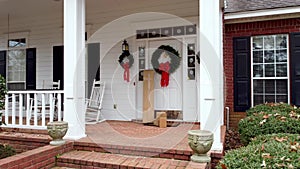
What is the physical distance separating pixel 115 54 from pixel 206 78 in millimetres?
3422

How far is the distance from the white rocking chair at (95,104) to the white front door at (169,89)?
4.39 ft

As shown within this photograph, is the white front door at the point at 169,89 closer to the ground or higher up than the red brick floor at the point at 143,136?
higher up

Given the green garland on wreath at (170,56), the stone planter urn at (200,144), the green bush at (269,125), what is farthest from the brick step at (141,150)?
the green garland on wreath at (170,56)

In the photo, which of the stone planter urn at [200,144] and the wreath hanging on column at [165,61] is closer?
the stone planter urn at [200,144]

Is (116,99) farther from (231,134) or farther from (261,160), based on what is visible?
(261,160)

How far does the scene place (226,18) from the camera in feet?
19.8

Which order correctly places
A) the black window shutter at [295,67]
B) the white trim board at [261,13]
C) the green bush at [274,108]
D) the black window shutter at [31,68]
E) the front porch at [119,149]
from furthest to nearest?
the black window shutter at [31,68]
the black window shutter at [295,67]
the white trim board at [261,13]
the green bush at [274,108]
the front porch at [119,149]

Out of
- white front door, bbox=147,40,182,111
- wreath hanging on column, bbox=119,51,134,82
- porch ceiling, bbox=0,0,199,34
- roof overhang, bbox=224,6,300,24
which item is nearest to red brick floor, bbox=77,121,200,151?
white front door, bbox=147,40,182,111

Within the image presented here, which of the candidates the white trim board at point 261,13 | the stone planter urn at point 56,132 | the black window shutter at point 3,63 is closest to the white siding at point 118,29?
the white trim board at point 261,13

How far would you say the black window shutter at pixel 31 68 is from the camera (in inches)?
284

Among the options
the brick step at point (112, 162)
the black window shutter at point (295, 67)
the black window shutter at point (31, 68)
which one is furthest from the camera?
the black window shutter at point (31, 68)

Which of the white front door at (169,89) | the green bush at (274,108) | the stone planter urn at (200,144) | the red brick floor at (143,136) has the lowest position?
the red brick floor at (143,136)

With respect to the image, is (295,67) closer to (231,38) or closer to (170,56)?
(231,38)

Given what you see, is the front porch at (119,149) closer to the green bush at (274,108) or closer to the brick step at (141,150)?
the brick step at (141,150)
